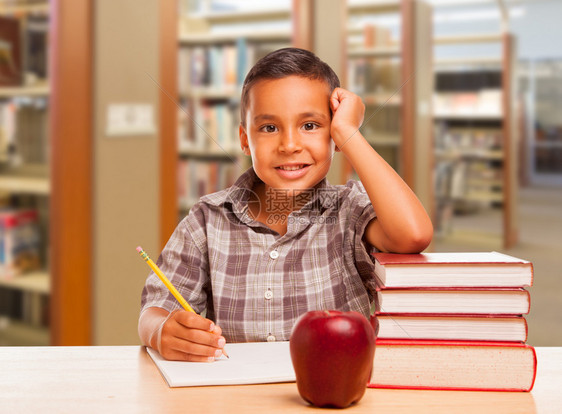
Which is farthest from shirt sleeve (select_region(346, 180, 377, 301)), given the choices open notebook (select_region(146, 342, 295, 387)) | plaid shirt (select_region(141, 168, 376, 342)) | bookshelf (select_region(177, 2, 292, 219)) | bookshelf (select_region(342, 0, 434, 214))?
bookshelf (select_region(342, 0, 434, 214))

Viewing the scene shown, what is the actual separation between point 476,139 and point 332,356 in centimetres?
574

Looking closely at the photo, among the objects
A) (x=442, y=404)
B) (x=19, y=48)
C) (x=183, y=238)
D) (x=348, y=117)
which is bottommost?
(x=442, y=404)

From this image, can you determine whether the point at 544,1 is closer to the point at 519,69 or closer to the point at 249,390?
the point at 519,69

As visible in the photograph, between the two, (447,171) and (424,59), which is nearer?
(424,59)

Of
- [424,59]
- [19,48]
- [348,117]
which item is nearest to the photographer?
[348,117]

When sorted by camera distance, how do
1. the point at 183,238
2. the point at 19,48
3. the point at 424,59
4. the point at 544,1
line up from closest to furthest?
the point at 183,238 < the point at 19,48 < the point at 424,59 < the point at 544,1

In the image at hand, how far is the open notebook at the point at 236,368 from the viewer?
0.69 m

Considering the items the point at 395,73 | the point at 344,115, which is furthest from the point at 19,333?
the point at 395,73

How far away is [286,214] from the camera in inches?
42.7

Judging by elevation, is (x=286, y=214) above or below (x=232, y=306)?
above

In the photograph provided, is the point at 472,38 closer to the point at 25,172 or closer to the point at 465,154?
the point at 465,154

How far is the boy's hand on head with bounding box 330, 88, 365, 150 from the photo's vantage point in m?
→ 0.92

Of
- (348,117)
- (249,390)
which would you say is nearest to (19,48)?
(348,117)

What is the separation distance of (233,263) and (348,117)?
1.00 ft
